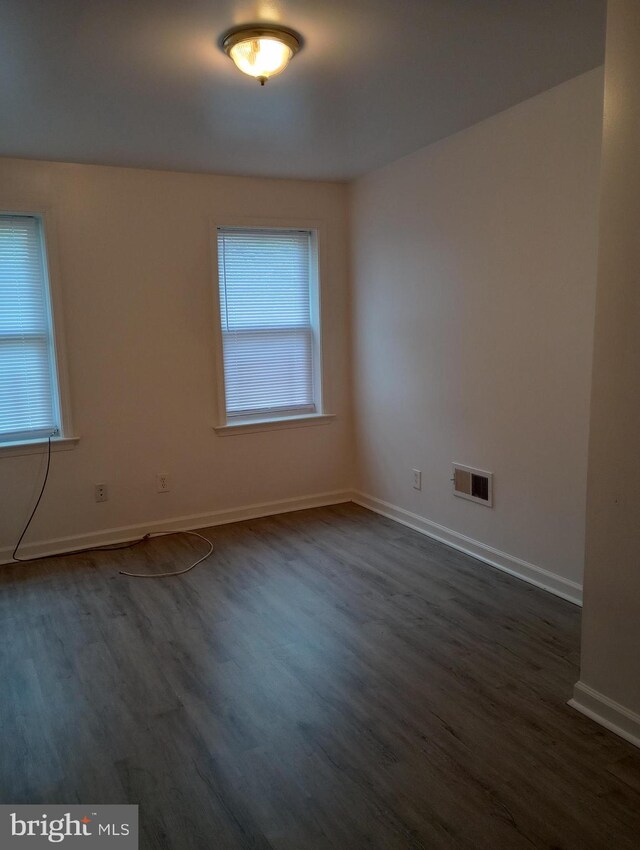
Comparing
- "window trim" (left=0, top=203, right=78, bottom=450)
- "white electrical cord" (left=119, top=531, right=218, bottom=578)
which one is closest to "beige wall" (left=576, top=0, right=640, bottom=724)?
"white electrical cord" (left=119, top=531, right=218, bottom=578)

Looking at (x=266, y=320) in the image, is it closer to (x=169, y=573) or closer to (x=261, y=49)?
(x=169, y=573)

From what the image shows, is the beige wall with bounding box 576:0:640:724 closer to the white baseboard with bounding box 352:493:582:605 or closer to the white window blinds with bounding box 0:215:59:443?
the white baseboard with bounding box 352:493:582:605

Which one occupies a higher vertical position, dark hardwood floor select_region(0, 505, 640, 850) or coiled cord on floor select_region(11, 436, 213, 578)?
coiled cord on floor select_region(11, 436, 213, 578)

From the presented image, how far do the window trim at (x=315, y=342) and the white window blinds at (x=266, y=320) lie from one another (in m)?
0.04

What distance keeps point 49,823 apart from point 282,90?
114 inches

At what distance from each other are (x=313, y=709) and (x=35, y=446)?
2522mm

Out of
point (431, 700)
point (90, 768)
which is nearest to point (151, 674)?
point (90, 768)

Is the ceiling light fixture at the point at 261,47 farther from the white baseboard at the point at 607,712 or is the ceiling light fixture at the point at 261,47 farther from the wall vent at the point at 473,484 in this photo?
the white baseboard at the point at 607,712

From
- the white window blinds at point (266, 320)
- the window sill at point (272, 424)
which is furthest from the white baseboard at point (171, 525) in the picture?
the white window blinds at point (266, 320)

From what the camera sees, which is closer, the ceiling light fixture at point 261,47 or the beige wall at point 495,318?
the ceiling light fixture at point 261,47

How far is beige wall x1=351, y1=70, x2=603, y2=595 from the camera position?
118 inches

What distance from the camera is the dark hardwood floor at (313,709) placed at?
184 cm

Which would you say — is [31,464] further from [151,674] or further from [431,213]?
[431,213]

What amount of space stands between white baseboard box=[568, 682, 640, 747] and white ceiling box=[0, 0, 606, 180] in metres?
2.38
